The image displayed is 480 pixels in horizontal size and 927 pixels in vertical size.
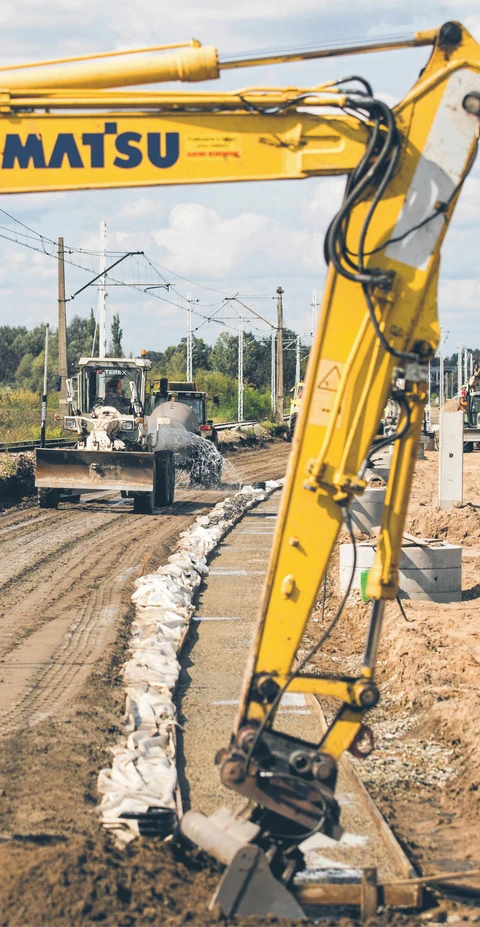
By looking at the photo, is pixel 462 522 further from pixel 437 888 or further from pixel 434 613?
pixel 437 888

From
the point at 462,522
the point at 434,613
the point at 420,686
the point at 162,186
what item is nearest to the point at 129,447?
the point at 462,522

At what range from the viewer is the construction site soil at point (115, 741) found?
17.0ft

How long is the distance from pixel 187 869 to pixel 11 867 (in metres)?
0.93

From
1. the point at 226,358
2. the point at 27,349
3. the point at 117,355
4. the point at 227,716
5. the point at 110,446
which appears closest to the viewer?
the point at 227,716

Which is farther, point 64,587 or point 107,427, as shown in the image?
point 107,427

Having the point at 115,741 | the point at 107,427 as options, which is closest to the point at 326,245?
the point at 115,741

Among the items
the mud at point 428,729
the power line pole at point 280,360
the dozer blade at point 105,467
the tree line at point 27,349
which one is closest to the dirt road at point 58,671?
the dozer blade at point 105,467

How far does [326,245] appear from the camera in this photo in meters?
5.44

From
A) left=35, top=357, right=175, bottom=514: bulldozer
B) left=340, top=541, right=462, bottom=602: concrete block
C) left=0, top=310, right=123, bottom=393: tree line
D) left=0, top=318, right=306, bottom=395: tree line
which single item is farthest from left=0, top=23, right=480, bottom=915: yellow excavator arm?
left=0, top=310, right=123, bottom=393: tree line

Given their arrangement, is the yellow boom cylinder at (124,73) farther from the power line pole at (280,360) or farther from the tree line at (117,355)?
the tree line at (117,355)

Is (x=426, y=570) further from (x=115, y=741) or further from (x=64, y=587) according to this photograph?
(x=115, y=741)

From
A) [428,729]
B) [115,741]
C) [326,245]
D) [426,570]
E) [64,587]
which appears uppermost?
[326,245]

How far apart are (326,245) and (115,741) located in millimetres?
4124

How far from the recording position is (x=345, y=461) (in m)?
5.42
